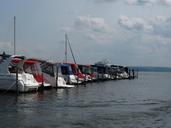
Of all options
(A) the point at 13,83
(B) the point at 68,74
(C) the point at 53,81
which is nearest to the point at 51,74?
(C) the point at 53,81

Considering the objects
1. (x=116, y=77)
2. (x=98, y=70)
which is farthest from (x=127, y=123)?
(x=116, y=77)

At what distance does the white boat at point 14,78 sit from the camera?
164ft

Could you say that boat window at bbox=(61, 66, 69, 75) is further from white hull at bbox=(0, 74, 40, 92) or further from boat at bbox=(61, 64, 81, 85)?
white hull at bbox=(0, 74, 40, 92)

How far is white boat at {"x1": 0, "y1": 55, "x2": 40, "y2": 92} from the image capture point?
164ft

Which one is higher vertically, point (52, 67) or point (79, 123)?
point (52, 67)

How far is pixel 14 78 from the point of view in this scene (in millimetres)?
49969

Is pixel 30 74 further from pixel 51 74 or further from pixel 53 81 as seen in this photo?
pixel 53 81

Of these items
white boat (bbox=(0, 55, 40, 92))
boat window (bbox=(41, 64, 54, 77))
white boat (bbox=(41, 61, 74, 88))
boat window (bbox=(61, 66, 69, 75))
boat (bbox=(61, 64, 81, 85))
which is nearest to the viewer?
white boat (bbox=(0, 55, 40, 92))

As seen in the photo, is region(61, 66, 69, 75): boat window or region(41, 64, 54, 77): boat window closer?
region(41, 64, 54, 77): boat window

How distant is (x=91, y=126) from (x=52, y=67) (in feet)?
119

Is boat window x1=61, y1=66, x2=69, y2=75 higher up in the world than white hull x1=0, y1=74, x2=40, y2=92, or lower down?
higher up

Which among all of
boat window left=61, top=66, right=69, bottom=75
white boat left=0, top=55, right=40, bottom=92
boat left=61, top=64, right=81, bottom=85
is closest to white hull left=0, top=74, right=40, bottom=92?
white boat left=0, top=55, right=40, bottom=92

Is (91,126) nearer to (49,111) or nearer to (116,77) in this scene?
(49,111)

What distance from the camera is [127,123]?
99.8 feet
